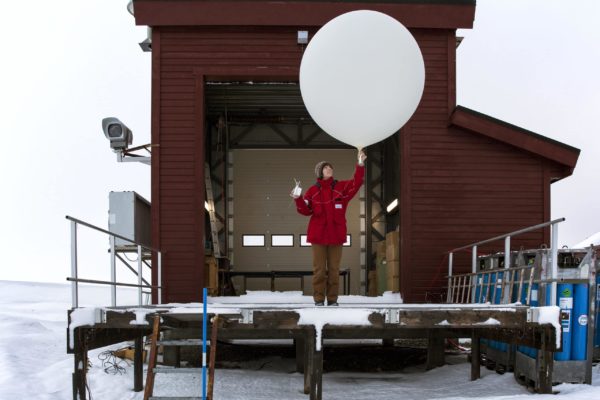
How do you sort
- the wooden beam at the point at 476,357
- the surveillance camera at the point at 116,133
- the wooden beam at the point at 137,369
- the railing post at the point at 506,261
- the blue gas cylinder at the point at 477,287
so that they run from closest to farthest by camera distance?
the railing post at the point at 506,261 < the wooden beam at the point at 137,369 < the wooden beam at the point at 476,357 < the blue gas cylinder at the point at 477,287 < the surveillance camera at the point at 116,133

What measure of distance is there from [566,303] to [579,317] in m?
0.23

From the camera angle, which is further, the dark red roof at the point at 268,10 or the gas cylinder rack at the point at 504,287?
the dark red roof at the point at 268,10

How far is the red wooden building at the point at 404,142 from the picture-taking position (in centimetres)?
1191

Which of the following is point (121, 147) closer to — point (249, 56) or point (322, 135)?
point (249, 56)

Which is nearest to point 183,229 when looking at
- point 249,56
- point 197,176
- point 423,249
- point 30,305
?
point 197,176

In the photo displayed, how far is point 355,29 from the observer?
6.59 meters

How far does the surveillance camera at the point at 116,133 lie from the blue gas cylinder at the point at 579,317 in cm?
863

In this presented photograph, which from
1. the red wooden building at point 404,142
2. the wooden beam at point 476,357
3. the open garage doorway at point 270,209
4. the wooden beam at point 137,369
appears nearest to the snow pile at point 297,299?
the red wooden building at point 404,142

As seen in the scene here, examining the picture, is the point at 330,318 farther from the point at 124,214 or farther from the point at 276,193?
the point at 276,193

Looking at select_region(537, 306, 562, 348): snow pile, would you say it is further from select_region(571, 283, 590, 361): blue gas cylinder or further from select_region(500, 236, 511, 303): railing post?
select_region(500, 236, 511, 303): railing post

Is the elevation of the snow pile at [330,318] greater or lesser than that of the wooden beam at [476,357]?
greater

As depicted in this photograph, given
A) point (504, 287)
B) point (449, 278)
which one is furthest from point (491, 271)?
point (449, 278)

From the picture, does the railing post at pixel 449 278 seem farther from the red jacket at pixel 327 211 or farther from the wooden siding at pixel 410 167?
the red jacket at pixel 327 211

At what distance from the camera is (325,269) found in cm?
786
